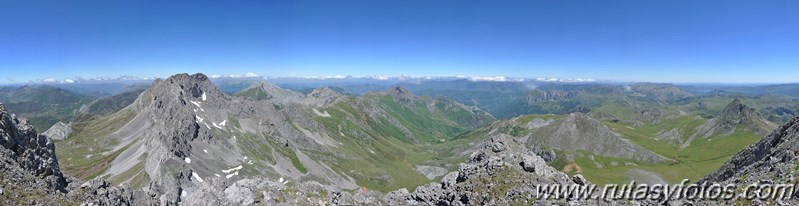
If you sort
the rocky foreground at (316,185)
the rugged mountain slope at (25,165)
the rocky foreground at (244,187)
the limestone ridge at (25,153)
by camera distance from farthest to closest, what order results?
the limestone ridge at (25,153), the rocky foreground at (316,185), the rocky foreground at (244,187), the rugged mountain slope at (25,165)

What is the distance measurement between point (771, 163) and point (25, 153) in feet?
295

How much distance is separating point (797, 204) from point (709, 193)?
9.90 m

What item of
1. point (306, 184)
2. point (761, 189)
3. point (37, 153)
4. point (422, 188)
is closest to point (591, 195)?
point (761, 189)

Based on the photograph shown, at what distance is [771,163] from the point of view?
170ft

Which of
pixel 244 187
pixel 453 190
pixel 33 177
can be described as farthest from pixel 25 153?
pixel 453 190

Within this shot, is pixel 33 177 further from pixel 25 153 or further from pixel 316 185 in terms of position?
pixel 316 185

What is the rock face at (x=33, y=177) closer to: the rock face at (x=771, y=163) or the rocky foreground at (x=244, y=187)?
the rocky foreground at (x=244, y=187)

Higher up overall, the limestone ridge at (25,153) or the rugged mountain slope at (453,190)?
the limestone ridge at (25,153)

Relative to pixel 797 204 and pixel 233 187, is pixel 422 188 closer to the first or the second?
pixel 233 187

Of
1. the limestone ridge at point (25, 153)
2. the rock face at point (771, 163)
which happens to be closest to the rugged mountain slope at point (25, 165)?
the limestone ridge at point (25, 153)

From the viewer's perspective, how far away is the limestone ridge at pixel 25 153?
45531 mm

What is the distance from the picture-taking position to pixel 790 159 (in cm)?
4916

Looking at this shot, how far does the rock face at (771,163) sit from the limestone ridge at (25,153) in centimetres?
7689

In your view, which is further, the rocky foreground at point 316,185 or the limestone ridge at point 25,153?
the limestone ridge at point 25,153
